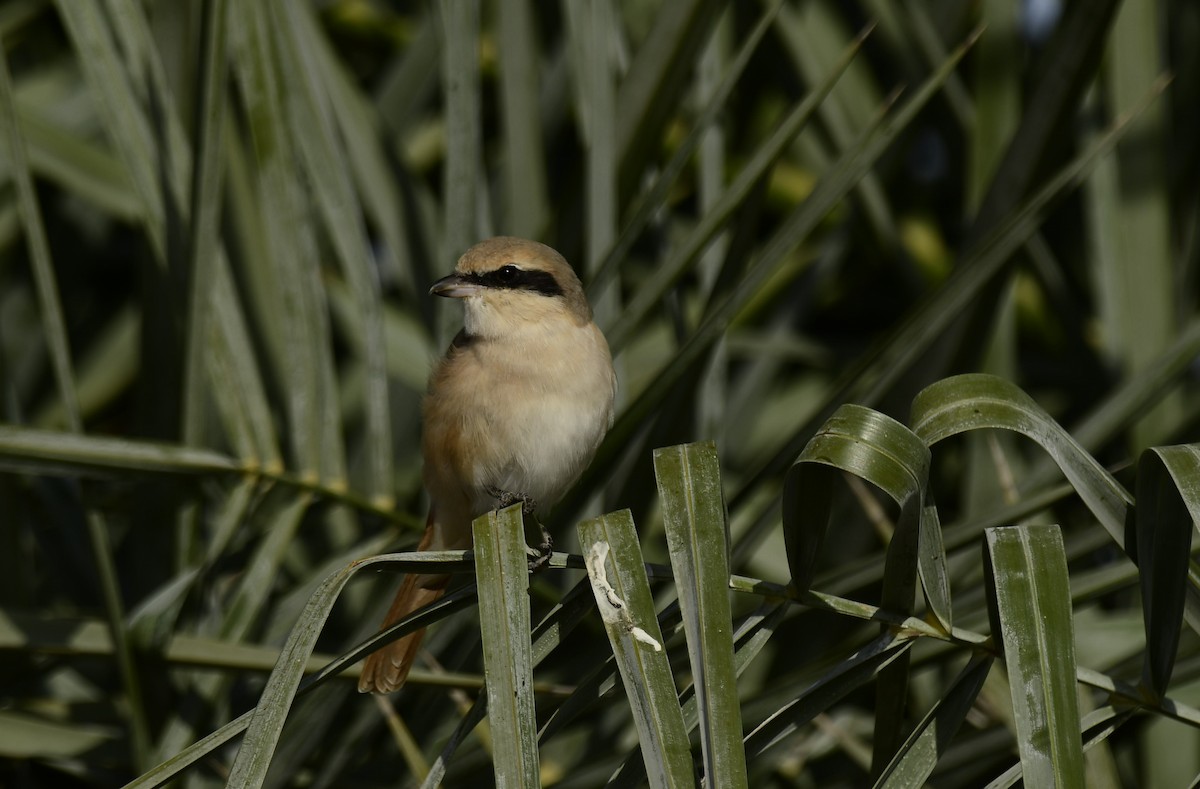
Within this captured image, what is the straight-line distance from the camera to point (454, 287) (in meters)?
2.58

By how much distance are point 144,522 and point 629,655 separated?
66.7 inches

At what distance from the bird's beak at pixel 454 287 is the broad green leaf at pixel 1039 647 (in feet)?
4.69

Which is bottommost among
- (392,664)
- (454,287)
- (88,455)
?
(392,664)

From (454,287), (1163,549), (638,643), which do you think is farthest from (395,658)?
(1163,549)

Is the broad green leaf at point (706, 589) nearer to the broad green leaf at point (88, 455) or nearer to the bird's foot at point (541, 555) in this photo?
the bird's foot at point (541, 555)

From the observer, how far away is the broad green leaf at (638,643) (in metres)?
1.20

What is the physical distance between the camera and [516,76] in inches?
106

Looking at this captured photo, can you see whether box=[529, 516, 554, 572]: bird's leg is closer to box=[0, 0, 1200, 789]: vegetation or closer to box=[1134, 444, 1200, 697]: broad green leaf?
box=[0, 0, 1200, 789]: vegetation

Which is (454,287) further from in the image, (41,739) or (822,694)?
(822,694)

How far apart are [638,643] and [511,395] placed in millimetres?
1329

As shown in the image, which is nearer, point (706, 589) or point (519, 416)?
point (706, 589)

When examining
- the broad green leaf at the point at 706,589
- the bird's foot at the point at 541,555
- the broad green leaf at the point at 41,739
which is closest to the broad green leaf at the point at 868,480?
the broad green leaf at the point at 706,589

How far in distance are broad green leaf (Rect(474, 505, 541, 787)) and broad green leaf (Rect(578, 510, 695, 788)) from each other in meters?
0.08

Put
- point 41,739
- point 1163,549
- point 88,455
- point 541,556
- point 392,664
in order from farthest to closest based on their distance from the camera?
point 41,739, point 541,556, point 392,664, point 88,455, point 1163,549
